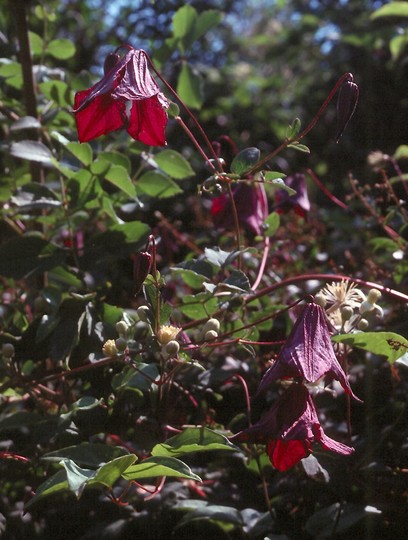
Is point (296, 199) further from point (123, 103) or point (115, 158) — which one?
point (123, 103)

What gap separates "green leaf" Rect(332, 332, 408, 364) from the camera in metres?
0.80

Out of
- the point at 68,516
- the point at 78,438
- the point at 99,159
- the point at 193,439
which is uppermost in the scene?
the point at 99,159

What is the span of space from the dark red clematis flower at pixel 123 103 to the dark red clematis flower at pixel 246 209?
31 cm

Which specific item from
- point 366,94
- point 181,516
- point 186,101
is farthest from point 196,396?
point 366,94

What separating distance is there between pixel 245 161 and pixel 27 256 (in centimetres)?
40

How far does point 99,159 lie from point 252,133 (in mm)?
1450

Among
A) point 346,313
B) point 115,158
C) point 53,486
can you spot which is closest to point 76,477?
point 53,486

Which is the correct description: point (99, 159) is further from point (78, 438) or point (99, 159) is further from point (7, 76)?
point (78, 438)

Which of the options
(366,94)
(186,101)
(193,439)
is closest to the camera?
(193,439)

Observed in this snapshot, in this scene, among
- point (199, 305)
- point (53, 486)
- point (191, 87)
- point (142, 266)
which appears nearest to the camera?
point (53, 486)

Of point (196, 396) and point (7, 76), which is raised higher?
point (7, 76)

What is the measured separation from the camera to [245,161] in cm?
89

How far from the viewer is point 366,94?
234 cm

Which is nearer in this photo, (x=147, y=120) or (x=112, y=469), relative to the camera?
(x=112, y=469)
